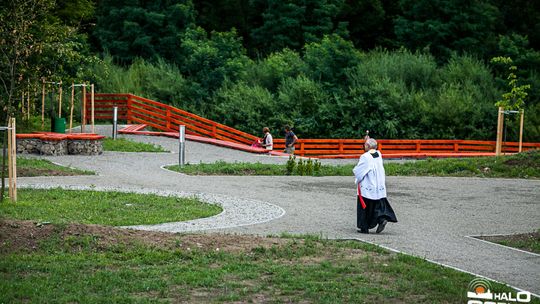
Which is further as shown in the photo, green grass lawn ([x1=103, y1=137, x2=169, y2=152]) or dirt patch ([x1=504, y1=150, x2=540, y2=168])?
green grass lawn ([x1=103, y1=137, x2=169, y2=152])

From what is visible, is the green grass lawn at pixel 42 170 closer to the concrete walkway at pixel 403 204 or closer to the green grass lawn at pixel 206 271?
the concrete walkway at pixel 403 204

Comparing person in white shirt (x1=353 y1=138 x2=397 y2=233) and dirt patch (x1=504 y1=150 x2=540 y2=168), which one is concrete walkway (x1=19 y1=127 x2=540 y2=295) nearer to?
person in white shirt (x1=353 y1=138 x2=397 y2=233)

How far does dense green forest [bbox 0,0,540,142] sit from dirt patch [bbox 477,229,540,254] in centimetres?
2176

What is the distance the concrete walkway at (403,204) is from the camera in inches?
551

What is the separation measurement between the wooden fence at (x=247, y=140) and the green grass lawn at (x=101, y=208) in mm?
20843

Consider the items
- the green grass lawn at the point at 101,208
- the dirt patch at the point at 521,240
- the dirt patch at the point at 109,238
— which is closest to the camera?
the dirt patch at the point at 109,238

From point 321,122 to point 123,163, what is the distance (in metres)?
17.7

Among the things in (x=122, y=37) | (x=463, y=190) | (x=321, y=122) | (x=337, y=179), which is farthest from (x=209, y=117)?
(x=463, y=190)

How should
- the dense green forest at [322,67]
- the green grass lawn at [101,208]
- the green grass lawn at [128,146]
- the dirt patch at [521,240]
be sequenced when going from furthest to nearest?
the dense green forest at [322,67]
the green grass lawn at [128,146]
the green grass lawn at [101,208]
the dirt patch at [521,240]

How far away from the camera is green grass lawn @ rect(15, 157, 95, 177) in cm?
2558

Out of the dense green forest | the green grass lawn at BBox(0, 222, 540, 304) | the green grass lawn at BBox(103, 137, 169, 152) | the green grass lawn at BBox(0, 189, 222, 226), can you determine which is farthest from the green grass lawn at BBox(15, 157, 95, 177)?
the green grass lawn at BBox(0, 222, 540, 304)

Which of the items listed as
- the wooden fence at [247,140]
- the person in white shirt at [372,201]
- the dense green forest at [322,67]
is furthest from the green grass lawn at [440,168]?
the person in white shirt at [372,201]

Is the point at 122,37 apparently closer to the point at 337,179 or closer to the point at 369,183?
the point at 337,179

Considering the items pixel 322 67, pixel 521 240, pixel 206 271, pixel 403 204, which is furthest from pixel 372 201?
pixel 322 67
